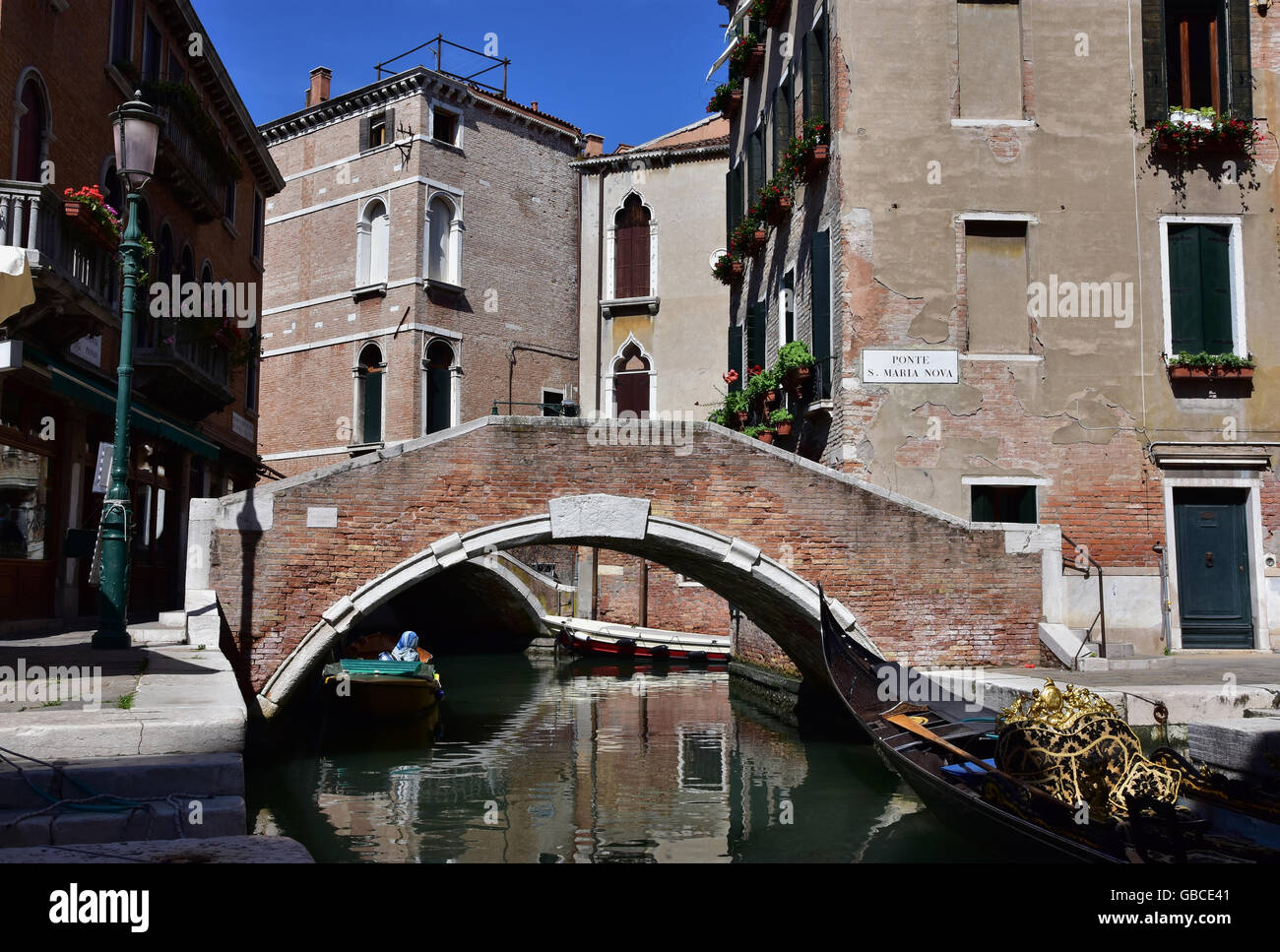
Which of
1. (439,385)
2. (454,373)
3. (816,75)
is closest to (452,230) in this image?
(454,373)

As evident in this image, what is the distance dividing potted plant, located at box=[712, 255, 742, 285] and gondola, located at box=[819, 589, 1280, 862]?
8.90 m

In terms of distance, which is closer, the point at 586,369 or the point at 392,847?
the point at 392,847

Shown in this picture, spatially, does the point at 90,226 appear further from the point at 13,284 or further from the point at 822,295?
the point at 822,295

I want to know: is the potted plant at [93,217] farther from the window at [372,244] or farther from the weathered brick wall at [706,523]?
the window at [372,244]

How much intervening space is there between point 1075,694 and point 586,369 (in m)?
15.1

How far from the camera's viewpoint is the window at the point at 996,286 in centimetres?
999

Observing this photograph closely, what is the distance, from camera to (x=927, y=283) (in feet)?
32.7

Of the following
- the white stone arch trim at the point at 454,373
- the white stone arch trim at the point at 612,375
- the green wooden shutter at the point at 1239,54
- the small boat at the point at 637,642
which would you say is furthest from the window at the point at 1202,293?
the white stone arch trim at the point at 454,373

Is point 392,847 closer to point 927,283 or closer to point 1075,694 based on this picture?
point 1075,694

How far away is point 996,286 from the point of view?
10055 millimetres

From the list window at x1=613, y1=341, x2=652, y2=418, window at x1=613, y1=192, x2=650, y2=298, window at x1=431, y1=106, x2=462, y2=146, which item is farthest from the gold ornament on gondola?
window at x1=431, y1=106, x2=462, y2=146

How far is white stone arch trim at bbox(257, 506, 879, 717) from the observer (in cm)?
832

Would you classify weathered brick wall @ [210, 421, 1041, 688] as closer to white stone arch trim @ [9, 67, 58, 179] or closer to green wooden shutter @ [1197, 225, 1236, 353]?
green wooden shutter @ [1197, 225, 1236, 353]
